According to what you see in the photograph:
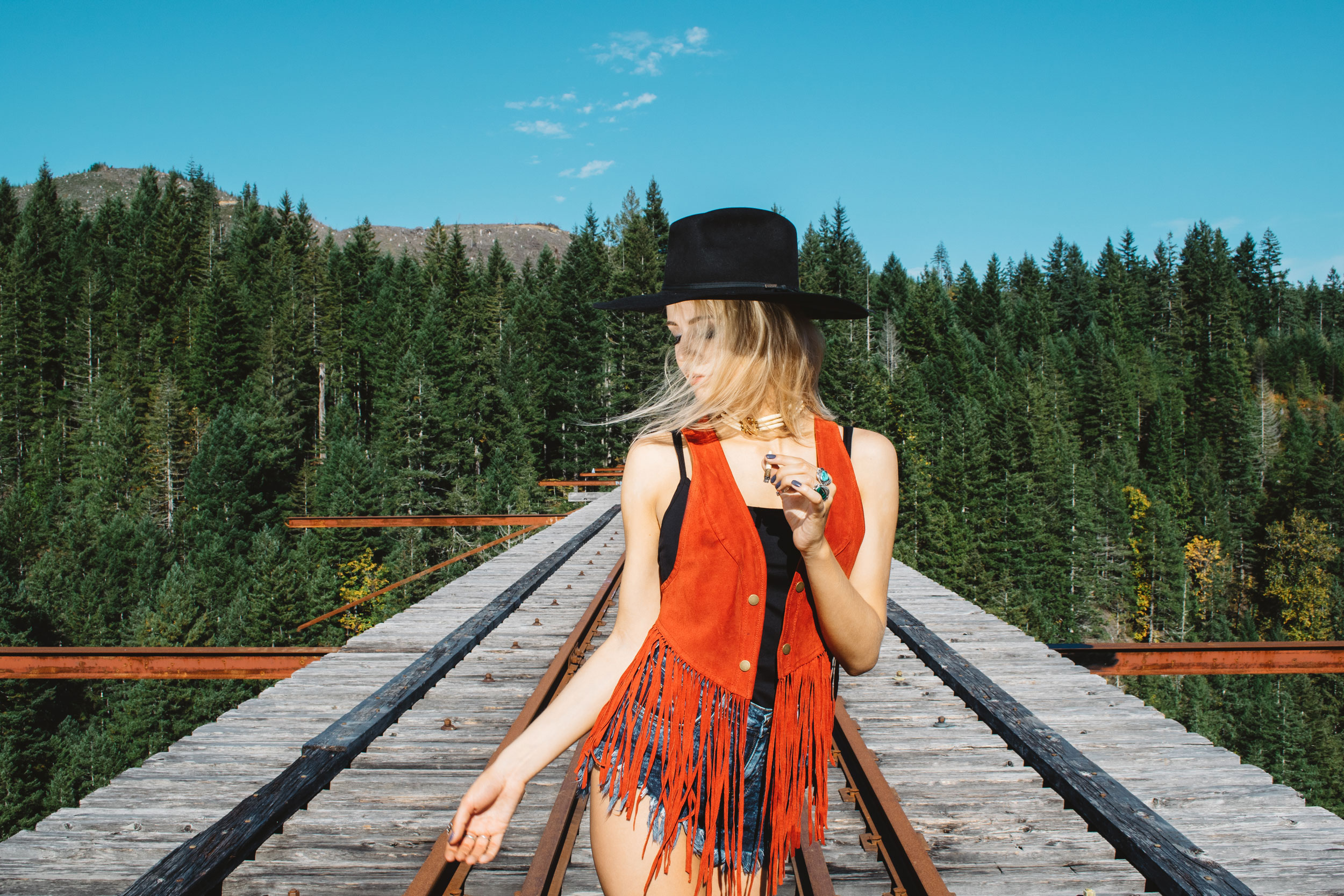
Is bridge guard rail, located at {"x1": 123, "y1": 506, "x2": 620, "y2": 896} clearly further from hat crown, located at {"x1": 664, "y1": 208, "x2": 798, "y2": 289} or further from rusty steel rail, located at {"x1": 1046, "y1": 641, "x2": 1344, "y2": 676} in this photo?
rusty steel rail, located at {"x1": 1046, "y1": 641, "x2": 1344, "y2": 676}

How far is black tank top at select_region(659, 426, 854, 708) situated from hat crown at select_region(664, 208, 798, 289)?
0.30m

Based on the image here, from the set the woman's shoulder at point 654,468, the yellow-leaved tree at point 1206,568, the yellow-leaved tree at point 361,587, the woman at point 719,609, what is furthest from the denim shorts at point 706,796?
the yellow-leaved tree at point 1206,568

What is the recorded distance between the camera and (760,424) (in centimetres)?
147

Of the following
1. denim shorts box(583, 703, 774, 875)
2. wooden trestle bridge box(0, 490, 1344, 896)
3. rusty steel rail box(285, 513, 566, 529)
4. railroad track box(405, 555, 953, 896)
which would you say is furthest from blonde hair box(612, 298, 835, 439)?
rusty steel rail box(285, 513, 566, 529)

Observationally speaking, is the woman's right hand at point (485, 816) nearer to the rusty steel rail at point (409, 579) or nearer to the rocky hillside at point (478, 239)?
the rusty steel rail at point (409, 579)

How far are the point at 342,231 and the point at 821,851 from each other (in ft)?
699

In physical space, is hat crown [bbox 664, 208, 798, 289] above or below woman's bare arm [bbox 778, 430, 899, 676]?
above

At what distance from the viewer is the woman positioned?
139cm

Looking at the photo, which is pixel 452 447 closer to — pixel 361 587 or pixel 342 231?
pixel 361 587

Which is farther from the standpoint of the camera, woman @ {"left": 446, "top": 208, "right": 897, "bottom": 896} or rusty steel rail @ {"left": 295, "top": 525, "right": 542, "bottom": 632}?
rusty steel rail @ {"left": 295, "top": 525, "right": 542, "bottom": 632}

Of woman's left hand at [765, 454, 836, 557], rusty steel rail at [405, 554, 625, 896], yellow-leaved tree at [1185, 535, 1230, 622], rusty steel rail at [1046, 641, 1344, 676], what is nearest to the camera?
woman's left hand at [765, 454, 836, 557]

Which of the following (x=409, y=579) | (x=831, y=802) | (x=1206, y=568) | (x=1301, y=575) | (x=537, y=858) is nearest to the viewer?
(x=537, y=858)

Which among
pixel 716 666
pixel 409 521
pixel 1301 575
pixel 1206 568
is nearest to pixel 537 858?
pixel 716 666

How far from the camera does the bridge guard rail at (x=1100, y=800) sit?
2.80 m
